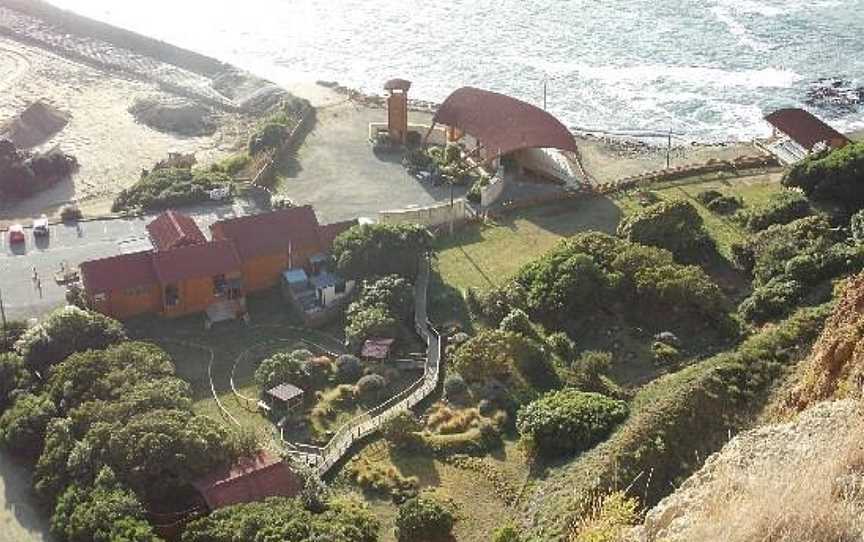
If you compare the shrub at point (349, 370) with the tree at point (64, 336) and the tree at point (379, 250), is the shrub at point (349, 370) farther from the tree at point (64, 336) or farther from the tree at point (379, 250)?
the tree at point (64, 336)

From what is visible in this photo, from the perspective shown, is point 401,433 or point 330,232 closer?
point 401,433

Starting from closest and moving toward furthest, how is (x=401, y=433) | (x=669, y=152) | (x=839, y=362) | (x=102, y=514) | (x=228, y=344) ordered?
(x=839, y=362) → (x=102, y=514) → (x=401, y=433) → (x=228, y=344) → (x=669, y=152)

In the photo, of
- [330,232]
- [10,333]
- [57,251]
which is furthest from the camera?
[57,251]

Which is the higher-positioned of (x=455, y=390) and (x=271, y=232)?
(x=271, y=232)

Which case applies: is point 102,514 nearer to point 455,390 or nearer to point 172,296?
point 455,390

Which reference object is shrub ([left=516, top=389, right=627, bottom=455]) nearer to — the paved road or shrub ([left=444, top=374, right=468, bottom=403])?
shrub ([left=444, top=374, right=468, bottom=403])

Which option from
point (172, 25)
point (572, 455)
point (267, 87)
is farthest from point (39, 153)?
point (572, 455)

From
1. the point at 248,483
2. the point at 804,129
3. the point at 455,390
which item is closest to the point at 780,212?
the point at 804,129
